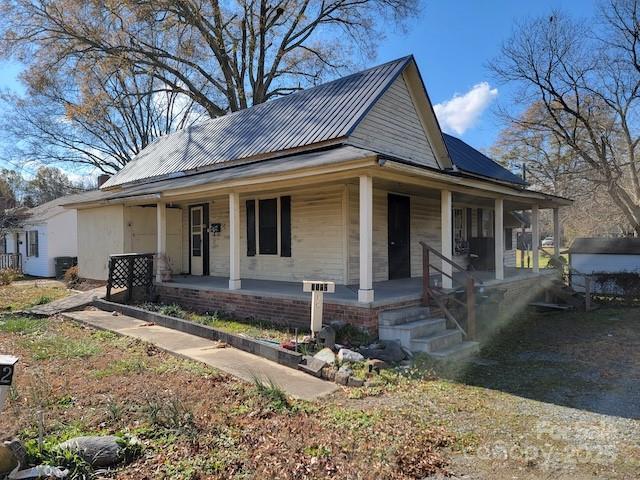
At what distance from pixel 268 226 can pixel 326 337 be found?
5.53 metres

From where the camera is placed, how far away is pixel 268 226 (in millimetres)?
11977

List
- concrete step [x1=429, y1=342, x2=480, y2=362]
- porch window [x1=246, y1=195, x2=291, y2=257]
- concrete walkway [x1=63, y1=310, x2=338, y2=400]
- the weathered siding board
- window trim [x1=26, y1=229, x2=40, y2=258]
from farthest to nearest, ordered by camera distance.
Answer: window trim [x1=26, y1=229, x2=40, y2=258] → porch window [x1=246, y1=195, x2=291, y2=257] → the weathered siding board → concrete step [x1=429, y1=342, x2=480, y2=362] → concrete walkway [x1=63, y1=310, x2=338, y2=400]

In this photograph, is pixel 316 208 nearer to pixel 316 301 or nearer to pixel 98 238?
pixel 316 301

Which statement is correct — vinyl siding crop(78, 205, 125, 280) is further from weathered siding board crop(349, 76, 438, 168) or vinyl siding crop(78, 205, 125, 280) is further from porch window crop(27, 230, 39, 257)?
porch window crop(27, 230, 39, 257)

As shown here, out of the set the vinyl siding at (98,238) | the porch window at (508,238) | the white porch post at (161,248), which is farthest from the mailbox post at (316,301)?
the porch window at (508,238)

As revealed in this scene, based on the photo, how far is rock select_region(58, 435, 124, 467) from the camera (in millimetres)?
3504

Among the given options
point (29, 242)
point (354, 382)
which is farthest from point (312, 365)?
point (29, 242)

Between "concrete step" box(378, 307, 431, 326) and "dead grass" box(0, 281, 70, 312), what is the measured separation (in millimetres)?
8764

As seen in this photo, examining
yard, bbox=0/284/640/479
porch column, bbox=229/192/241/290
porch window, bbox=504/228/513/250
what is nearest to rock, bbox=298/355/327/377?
yard, bbox=0/284/640/479

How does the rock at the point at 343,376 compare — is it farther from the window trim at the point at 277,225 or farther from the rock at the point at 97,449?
the window trim at the point at 277,225

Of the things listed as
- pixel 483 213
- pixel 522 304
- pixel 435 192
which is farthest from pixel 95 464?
pixel 483 213

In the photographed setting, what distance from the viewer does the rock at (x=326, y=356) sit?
632cm

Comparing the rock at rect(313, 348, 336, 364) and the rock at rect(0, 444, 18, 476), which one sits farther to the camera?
the rock at rect(313, 348, 336, 364)

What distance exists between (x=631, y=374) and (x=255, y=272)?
27.7 feet
